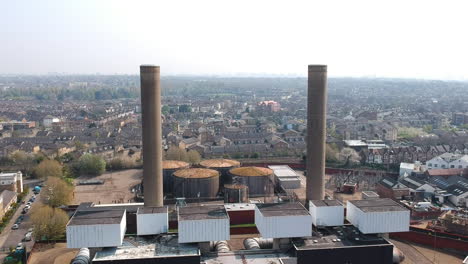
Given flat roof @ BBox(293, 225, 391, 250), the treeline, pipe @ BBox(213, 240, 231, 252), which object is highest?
the treeline

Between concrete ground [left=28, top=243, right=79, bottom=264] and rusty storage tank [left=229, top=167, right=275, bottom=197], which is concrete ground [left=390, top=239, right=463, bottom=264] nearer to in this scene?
rusty storage tank [left=229, top=167, right=275, bottom=197]

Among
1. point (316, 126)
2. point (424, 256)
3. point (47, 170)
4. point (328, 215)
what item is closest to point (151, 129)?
point (316, 126)

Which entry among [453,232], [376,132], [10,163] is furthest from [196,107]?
[453,232]

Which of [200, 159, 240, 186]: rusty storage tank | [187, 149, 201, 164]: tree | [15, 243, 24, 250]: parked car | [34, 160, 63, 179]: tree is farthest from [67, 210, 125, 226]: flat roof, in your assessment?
[187, 149, 201, 164]: tree

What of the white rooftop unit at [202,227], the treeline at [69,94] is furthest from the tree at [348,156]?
the treeline at [69,94]

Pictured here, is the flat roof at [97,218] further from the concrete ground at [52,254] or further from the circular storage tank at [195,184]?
the circular storage tank at [195,184]

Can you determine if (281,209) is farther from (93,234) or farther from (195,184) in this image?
(195,184)

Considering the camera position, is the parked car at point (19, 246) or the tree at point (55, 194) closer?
the parked car at point (19, 246)

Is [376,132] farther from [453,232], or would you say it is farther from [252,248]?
[252,248]
